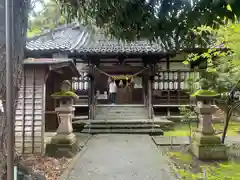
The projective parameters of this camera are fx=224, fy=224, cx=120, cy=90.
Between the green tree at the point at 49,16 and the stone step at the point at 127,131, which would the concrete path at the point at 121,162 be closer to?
the stone step at the point at 127,131

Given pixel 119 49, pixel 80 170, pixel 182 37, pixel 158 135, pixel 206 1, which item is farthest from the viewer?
pixel 119 49

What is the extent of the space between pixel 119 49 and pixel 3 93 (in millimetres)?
9646

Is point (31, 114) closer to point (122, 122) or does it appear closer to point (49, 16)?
point (49, 16)

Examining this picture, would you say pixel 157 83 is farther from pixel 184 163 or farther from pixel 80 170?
pixel 80 170

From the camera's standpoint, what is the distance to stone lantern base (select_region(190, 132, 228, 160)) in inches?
240

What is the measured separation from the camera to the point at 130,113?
12.4m

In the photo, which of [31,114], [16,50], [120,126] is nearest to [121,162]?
[31,114]

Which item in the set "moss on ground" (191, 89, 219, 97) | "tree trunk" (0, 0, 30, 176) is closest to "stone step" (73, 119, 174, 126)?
"moss on ground" (191, 89, 219, 97)

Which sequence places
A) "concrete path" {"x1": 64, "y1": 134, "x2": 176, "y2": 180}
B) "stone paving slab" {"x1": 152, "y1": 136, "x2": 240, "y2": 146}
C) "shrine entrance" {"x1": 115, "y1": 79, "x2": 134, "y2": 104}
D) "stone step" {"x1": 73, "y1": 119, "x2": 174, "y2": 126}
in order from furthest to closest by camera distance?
"shrine entrance" {"x1": 115, "y1": 79, "x2": 134, "y2": 104}, "stone step" {"x1": 73, "y1": 119, "x2": 174, "y2": 126}, "stone paving slab" {"x1": 152, "y1": 136, "x2": 240, "y2": 146}, "concrete path" {"x1": 64, "y1": 134, "x2": 176, "y2": 180}

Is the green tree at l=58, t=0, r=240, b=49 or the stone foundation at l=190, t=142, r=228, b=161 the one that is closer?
the green tree at l=58, t=0, r=240, b=49

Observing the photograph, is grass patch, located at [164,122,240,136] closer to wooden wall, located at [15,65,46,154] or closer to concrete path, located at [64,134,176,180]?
concrete path, located at [64,134,176,180]

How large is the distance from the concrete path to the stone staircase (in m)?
1.87

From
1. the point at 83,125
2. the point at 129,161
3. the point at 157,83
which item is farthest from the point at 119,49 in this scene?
the point at 129,161

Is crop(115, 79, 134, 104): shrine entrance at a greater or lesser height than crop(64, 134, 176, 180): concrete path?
greater
